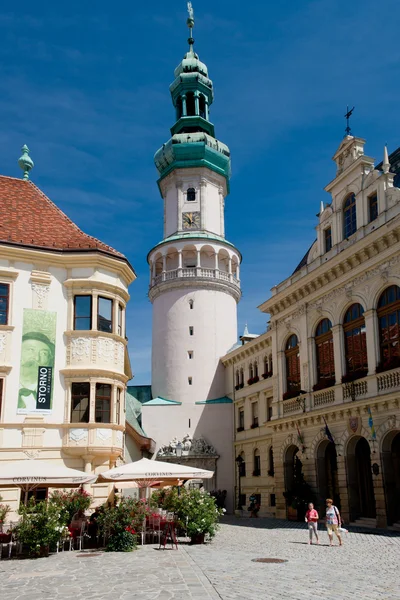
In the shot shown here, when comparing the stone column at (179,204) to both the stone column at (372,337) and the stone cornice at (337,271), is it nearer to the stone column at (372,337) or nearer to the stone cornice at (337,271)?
the stone cornice at (337,271)

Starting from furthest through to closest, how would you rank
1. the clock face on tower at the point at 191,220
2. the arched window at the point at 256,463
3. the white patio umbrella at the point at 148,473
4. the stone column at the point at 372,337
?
1. the clock face on tower at the point at 191,220
2. the arched window at the point at 256,463
3. the stone column at the point at 372,337
4. the white patio umbrella at the point at 148,473

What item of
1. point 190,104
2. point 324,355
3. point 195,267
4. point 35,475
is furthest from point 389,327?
point 190,104

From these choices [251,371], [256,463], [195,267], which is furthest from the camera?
[195,267]

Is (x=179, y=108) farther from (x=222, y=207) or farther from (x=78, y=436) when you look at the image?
(x=78, y=436)

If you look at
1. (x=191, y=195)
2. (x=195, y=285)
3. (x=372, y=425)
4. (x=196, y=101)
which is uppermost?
(x=196, y=101)

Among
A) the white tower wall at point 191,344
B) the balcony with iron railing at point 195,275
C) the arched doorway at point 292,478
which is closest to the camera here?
the arched doorway at point 292,478

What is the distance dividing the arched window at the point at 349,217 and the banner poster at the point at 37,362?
16314 mm

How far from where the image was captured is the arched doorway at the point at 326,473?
33.6 meters

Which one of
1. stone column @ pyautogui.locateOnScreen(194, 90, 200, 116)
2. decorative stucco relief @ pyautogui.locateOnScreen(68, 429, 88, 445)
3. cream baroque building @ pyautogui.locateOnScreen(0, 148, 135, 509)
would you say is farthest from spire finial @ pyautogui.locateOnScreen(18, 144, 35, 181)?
stone column @ pyautogui.locateOnScreen(194, 90, 200, 116)

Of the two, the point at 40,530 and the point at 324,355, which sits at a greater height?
the point at 324,355

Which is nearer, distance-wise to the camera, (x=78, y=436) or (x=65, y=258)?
(x=78, y=436)

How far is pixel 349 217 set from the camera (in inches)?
1351

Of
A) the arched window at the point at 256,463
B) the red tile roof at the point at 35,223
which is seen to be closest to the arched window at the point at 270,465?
the arched window at the point at 256,463

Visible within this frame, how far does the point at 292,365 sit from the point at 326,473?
686 cm
